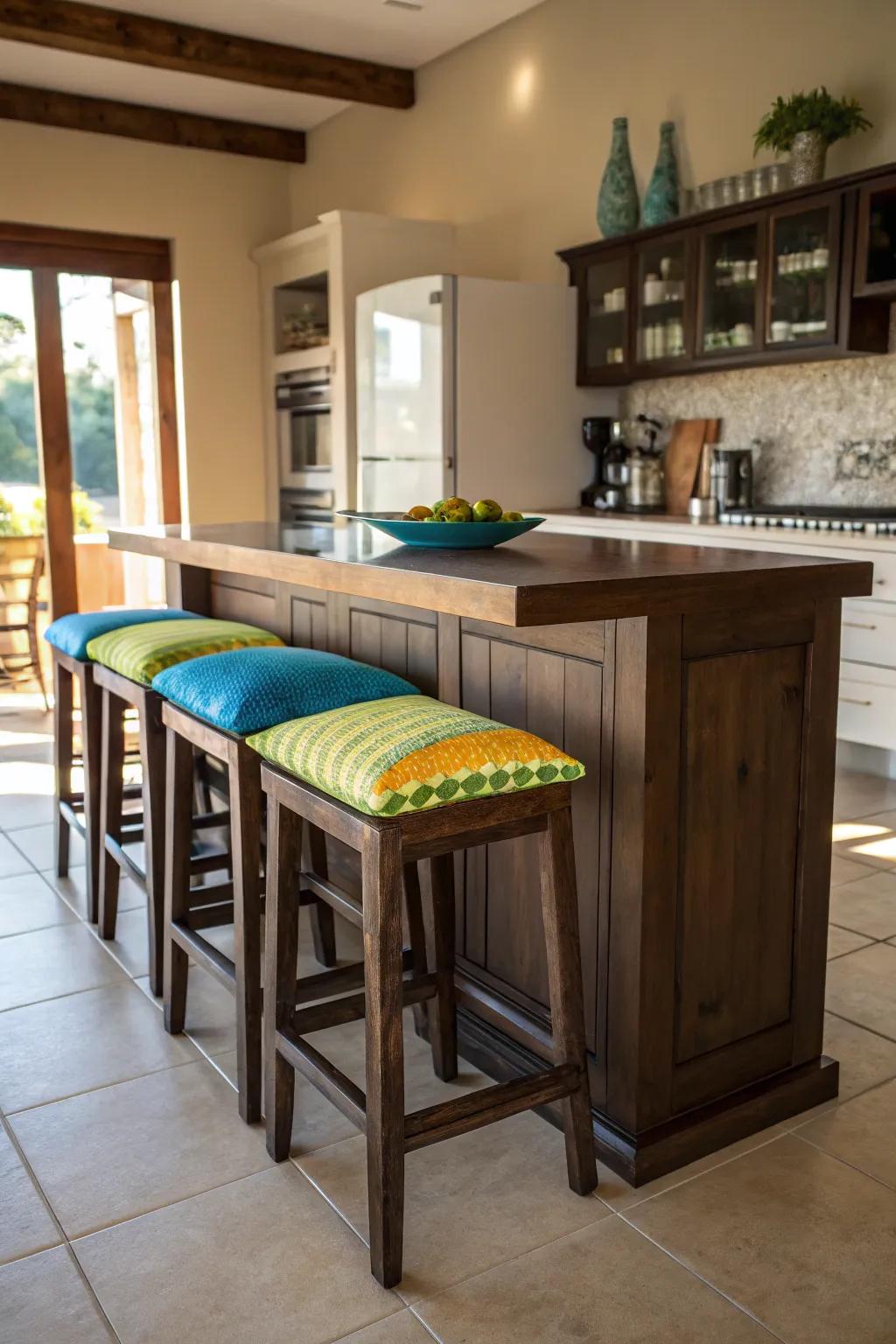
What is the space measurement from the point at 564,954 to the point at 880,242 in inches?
120

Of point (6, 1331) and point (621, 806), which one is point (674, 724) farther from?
point (6, 1331)

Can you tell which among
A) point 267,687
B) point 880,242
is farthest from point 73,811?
point 880,242

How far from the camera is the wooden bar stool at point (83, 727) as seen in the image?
2809 mm

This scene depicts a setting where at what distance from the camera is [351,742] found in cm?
161

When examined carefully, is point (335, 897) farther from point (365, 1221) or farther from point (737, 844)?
point (737, 844)

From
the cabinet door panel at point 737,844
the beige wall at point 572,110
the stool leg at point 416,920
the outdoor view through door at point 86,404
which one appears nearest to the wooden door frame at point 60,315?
the outdoor view through door at point 86,404

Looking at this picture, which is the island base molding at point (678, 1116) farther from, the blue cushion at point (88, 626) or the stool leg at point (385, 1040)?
the blue cushion at point (88, 626)

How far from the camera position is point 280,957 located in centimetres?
179

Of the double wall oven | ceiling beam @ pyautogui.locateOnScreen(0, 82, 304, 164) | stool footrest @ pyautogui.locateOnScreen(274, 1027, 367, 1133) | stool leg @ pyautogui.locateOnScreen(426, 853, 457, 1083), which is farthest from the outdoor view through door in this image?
stool footrest @ pyautogui.locateOnScreen(274, 1027, 367, 1133)

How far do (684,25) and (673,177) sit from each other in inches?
24.6

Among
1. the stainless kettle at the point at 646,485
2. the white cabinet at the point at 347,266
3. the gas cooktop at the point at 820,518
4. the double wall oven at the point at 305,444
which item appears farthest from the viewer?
the double wall oven at the point at 305,444

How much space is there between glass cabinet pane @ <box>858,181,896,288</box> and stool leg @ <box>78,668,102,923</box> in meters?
2.80

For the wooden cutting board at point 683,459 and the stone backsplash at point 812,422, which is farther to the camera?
the wooden cutting board at point 683,459

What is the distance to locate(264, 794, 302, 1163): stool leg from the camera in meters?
1.78
